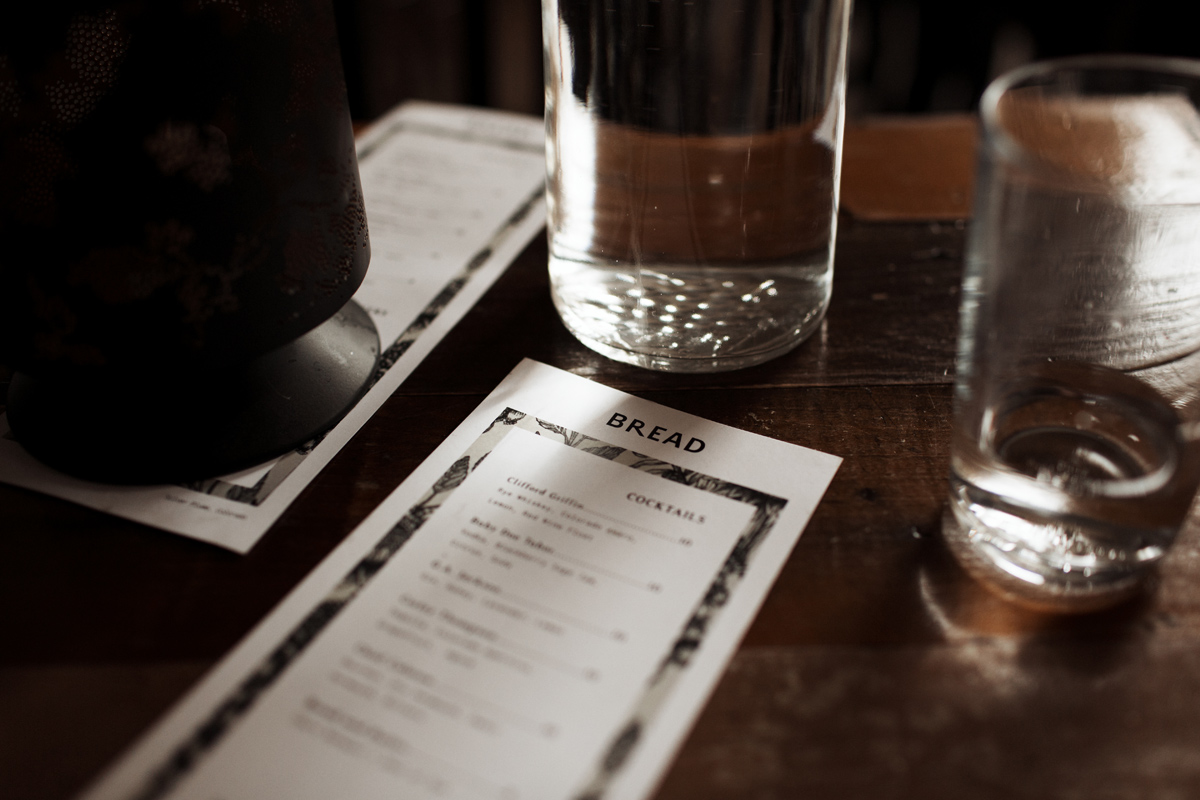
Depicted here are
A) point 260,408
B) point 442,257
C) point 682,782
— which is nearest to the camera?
point 682,782

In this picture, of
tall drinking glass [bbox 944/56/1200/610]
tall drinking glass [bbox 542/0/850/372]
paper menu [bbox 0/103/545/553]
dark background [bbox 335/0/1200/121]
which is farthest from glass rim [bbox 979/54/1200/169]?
dark background [bbox 335/0/1200/121]

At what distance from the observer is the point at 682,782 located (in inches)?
11.2

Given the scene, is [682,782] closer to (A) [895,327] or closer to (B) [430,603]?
(B) [430,603]

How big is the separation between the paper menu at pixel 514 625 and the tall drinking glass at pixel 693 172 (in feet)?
0.20

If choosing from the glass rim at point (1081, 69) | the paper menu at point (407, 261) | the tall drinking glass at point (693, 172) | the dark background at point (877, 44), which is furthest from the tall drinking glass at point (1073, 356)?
the dark background at point (877, 44)

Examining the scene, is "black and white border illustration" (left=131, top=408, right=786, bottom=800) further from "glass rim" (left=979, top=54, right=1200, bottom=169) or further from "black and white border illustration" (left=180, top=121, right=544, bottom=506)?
"glass rim" (left=979, top=54, right=1200, bottom=169)

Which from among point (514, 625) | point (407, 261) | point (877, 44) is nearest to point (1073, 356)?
point (514, 625)

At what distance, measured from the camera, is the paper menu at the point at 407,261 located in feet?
1.27

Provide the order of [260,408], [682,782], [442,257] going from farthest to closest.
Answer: [442,257]
[260,408]
[682,782]

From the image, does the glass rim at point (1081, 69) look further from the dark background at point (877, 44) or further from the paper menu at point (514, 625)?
the dark background at point (877, 44)

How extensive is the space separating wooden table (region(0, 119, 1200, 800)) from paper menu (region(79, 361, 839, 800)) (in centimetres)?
1

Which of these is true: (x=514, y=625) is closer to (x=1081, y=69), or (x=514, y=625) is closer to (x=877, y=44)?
(x=1081, y=69)

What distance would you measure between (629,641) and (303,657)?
0.12 metres

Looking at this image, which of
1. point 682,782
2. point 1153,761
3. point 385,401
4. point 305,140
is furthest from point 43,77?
point 1153,761
